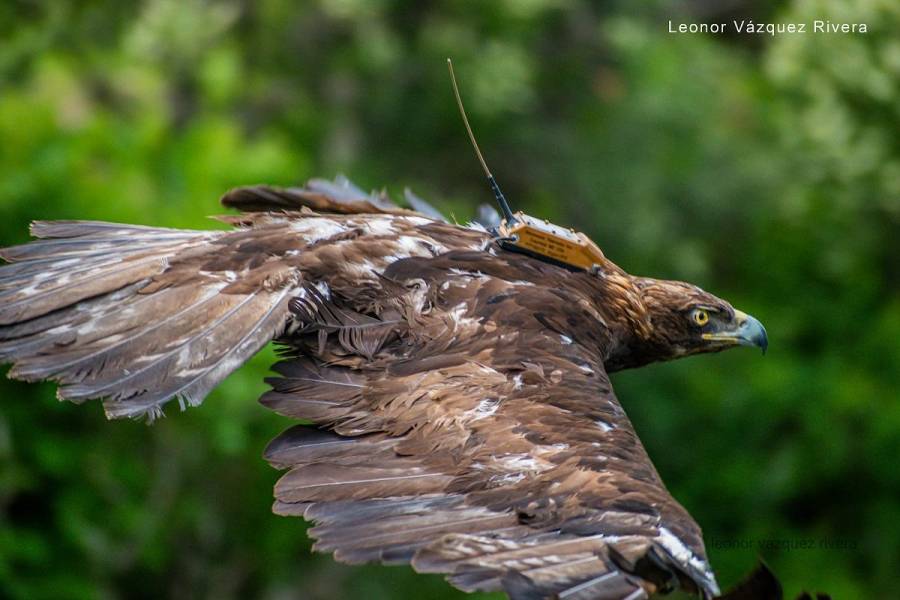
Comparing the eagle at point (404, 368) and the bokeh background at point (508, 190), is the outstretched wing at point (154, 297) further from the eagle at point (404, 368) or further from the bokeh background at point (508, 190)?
the bokeh background at point (508, 190)

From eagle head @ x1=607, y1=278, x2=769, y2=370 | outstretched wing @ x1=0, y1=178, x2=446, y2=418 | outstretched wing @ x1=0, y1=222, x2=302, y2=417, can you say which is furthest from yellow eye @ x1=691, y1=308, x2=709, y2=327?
outstretched wing @ x1=0, y1=222, x2=302, y2=417

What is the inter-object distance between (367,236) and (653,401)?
1528 centimetres

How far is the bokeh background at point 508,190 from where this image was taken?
16.7 meters

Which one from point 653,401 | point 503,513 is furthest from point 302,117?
point 503,513

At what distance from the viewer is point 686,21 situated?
2578 cm

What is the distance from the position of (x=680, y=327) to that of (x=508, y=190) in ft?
47.0

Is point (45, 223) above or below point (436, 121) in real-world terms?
above

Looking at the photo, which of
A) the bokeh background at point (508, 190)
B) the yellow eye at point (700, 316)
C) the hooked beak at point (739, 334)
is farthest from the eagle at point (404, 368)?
the bokeh background at point (508, 190)

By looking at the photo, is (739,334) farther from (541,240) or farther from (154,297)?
(154,297)

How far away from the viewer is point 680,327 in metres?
8.45

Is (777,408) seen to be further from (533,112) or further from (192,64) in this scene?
(192,64)

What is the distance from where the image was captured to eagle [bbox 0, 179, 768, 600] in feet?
21.2

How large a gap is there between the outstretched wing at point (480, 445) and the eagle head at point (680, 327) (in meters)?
0.54

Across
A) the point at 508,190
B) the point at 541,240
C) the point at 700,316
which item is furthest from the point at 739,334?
the point at 508,190
